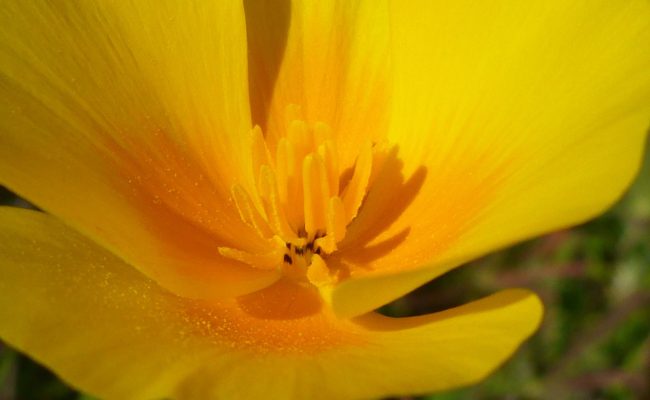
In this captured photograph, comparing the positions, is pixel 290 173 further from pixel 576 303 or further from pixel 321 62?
pixel 576 303

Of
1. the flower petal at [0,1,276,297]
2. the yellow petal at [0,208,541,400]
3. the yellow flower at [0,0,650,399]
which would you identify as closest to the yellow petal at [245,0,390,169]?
the yellow flower at [0,0,650,399]

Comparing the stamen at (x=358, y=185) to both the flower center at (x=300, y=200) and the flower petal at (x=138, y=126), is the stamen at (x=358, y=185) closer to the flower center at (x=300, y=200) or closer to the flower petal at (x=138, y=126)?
the flower center at (x=300, y=200)

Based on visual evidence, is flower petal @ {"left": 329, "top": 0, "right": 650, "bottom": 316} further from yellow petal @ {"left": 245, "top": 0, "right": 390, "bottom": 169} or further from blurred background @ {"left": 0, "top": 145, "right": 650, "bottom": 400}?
blurred background @ {"left": 0, "top": 145, "right": 650, "bottom": 400}

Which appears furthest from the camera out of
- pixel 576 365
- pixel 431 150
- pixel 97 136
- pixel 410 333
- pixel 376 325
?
pixel 576 365

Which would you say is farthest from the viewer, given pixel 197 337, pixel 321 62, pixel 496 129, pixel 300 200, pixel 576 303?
pixel 576 303

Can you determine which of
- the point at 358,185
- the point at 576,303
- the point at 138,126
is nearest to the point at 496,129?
the point at 358,185

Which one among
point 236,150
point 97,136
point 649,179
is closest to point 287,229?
point 236,150

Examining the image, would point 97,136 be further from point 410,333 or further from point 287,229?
point 410,333

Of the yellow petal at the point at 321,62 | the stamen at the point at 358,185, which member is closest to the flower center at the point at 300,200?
the stamen at the point at 358,185
